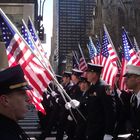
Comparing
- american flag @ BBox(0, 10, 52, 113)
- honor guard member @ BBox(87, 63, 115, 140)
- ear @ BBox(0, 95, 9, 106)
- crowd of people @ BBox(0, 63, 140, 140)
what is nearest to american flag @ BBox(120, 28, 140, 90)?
crowd of people @ BBox(0, 63, 140, 140)

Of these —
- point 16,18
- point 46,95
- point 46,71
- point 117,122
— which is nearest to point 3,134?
point 117,122

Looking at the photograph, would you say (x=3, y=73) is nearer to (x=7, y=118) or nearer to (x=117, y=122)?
(x=7, y=118)

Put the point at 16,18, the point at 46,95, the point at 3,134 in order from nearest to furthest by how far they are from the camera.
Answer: the point at 3,134, the point at 46,95, the point at 16,18

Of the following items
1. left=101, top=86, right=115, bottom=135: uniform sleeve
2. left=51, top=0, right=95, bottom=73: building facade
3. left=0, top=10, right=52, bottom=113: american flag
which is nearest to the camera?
left=101, top=86, right=115, bottom=135: uniform sleeve

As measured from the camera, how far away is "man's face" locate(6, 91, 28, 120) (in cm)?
309

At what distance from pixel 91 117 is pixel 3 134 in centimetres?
541

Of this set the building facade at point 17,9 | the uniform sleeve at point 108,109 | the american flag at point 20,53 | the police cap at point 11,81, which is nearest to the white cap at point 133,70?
the uniform sleeve at point 108,109

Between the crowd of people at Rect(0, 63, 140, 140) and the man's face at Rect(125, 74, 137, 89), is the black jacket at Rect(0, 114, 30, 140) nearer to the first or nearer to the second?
the crowd of people at Rect(0, 63, 140, 140)

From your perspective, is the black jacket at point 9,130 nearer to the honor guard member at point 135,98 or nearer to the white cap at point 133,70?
the honor guard member at point 135,98

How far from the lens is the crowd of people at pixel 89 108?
10.1 feet

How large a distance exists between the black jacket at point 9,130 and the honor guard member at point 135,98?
3.58 meters

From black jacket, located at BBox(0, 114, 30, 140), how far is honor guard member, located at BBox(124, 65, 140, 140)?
3.58 m

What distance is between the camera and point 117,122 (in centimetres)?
888

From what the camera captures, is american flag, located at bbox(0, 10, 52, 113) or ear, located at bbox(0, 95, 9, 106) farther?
american flag, located at bbox(0, 10, 52, 113)
